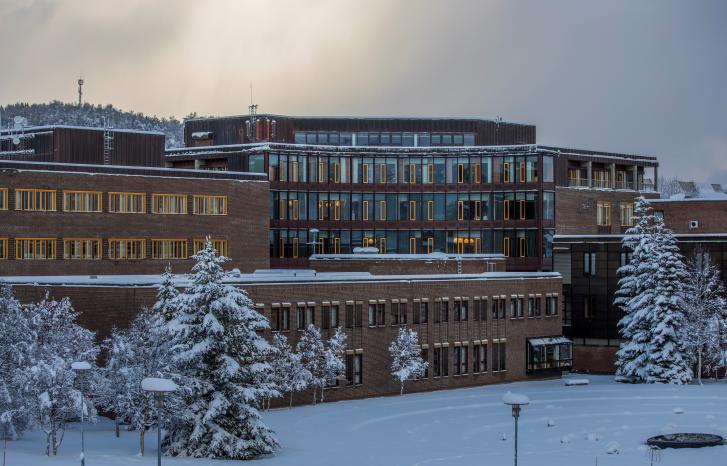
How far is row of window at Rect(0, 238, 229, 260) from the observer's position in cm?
7969

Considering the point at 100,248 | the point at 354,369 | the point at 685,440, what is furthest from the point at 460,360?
the point at 685,440

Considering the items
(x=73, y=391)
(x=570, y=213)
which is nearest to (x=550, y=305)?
(x=570, y=213)

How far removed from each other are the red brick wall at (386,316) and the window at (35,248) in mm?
12653

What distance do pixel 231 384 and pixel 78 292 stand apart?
54.6 ft

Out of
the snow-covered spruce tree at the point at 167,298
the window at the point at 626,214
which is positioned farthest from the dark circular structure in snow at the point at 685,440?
the window at the point at 626,214

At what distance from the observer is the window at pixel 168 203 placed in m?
86.7

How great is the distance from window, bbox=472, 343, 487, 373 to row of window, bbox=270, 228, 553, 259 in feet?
84.9

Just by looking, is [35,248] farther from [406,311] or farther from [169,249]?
[406,311]

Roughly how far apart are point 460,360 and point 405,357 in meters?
7.82

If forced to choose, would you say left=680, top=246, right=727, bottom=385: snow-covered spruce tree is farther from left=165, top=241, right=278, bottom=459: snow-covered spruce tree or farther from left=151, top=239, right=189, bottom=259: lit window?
left=165, top=241, right=278, bottom=459: snow-covered spruce tree

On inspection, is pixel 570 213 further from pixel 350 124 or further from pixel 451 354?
pixel 451 354

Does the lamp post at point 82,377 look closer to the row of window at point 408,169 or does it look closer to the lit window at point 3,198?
the lit window at point 3,198

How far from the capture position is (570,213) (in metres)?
114

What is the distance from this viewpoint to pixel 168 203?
287 feet
